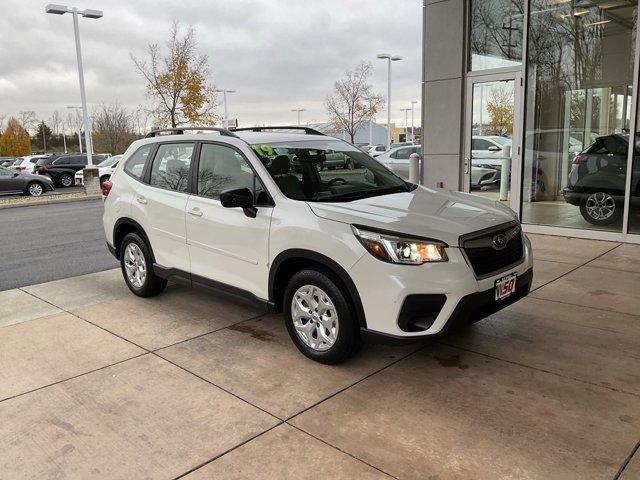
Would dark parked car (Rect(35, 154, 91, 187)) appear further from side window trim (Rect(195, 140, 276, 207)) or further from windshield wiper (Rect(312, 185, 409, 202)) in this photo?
windshield wiper (Rect(312, 185, 409, 202))

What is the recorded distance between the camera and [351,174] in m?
4.82

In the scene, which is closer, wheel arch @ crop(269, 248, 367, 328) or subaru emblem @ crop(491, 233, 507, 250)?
wheel arch @ crop(269, 248, 367, 328)

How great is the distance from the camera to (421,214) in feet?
12.8

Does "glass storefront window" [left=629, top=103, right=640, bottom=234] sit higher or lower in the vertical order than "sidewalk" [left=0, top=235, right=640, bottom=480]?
higher

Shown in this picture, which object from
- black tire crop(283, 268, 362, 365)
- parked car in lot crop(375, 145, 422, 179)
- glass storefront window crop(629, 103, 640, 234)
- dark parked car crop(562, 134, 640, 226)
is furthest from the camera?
parked car in lot crop(375, 145, 422, 179)

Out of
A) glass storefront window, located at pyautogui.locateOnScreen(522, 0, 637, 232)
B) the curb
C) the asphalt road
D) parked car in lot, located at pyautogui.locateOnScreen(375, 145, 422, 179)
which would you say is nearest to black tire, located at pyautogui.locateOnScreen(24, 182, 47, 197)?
the curb

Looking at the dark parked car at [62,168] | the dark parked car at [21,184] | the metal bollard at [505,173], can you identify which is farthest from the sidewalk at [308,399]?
the dark parked car at [62,168]

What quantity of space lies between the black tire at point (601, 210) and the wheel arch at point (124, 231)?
22.6 ft

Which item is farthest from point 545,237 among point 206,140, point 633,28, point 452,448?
point 452,448

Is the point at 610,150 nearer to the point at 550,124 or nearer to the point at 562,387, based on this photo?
the point at 550,124

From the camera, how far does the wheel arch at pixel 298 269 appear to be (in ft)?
12.2

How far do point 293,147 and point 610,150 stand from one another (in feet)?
20.0

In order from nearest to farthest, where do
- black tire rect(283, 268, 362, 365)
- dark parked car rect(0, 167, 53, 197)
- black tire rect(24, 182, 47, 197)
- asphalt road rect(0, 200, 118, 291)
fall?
black tire rect(283, 268, 362, 365), asphalt road rect(0, 200, 118, 291), dark parked car rect(0, 167, 53, 197), black tire rect(24, 182, 47, 197)

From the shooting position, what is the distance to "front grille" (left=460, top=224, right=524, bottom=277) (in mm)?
3682
